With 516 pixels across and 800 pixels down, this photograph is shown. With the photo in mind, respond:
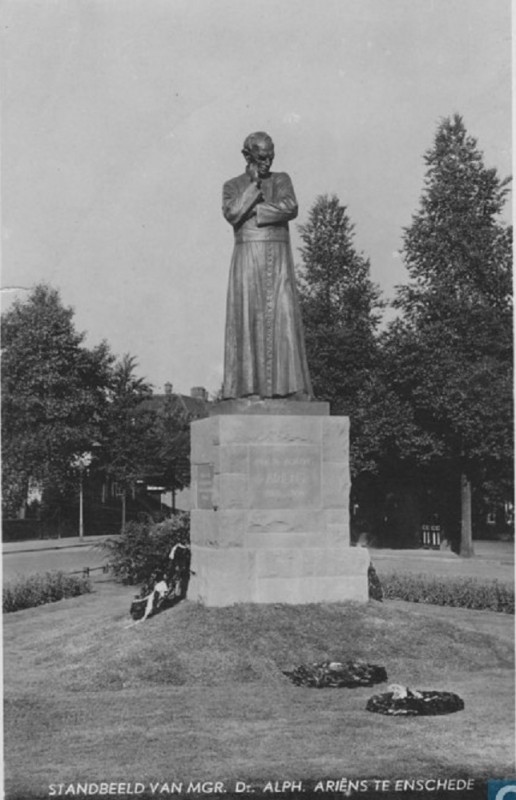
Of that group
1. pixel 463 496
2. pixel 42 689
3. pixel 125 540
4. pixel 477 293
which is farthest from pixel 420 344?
pixel 42 689

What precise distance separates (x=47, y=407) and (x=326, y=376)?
34.2 ft

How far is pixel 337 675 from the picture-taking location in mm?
9867

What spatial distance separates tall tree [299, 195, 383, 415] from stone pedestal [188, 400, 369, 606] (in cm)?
2602

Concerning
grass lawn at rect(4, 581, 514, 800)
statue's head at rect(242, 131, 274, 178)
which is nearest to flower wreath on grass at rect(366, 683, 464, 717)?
grass lawn at rect(4, 581, 514, 800)

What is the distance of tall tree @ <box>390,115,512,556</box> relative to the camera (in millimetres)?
32344

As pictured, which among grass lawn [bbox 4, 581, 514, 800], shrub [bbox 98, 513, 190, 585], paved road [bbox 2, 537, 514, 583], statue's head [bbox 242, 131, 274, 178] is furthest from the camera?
paved road [bbox 2, 537, 514, 583]

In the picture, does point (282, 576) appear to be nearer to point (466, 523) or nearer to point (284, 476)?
point (284, 476)

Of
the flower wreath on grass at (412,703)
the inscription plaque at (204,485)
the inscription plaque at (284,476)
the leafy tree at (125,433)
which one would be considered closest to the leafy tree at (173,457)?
the leafy tree at (125,433)

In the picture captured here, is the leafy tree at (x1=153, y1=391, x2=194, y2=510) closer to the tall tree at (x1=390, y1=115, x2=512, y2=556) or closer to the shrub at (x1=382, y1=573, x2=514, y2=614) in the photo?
the tall tree at (x1=390, y1=115, x2=512, y2=556)

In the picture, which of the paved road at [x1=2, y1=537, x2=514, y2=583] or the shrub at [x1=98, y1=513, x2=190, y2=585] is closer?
the shrub at [x1=98, y1=513, x2=190, y2=585]

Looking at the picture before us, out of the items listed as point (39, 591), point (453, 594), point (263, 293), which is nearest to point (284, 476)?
point (263, 293)

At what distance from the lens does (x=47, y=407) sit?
122ft

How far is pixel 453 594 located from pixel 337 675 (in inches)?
323

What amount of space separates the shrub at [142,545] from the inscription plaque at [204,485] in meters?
5.90
